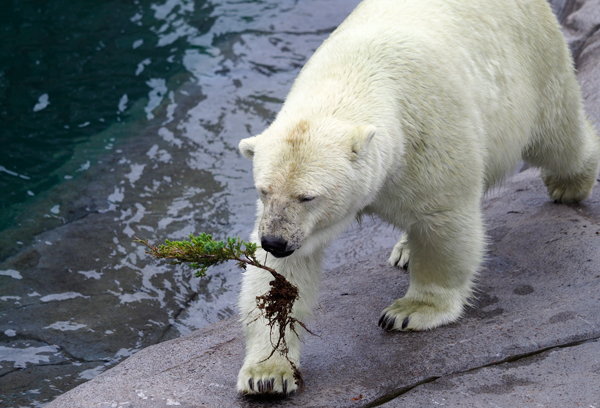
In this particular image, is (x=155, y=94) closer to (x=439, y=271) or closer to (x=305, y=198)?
(x=439, y=271)

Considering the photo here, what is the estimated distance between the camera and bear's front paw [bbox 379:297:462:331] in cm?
355

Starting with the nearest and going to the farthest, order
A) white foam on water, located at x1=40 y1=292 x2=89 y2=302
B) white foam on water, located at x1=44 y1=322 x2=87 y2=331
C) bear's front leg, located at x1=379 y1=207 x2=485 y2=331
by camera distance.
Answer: bear's front leg, located at x1=379 y1=207 x2=485 y2=331 → white foam on water, located at x1=44 y1=322 x2=87 y2=331 → white foam on water, located at x1=40 y1=292 x2=89 y2=302

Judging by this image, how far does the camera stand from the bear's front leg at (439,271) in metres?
3.39

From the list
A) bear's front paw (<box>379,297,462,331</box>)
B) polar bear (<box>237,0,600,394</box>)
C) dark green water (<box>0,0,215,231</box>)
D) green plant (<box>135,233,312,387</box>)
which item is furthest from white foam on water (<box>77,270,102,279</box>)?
bear's front paw (<box>379,297,462,331</box>)

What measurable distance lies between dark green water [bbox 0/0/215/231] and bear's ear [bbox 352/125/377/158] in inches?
149

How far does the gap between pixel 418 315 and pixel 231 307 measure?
5.26 ft

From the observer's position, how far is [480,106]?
11.8 feet

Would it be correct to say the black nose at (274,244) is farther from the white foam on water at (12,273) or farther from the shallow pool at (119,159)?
the white foam on water at (12,273)

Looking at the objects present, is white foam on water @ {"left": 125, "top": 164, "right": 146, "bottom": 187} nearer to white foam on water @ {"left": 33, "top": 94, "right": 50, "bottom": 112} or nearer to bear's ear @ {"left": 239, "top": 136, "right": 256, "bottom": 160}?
white foam on water @ {"left": 33, "top": 94, "right": 50, "bottom": 112}

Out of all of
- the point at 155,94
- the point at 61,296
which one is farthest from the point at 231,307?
the point at 155,94

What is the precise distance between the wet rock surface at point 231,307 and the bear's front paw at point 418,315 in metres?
0.05

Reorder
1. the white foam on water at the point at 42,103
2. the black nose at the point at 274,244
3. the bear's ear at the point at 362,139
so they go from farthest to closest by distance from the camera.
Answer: the white foam on water at the point at 42,103 < the bear's ear at the point at 362,139 < the black nose at the point at 274,244

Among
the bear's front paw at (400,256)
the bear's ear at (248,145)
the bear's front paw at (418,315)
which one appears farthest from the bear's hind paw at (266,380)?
the bear's front paw at (400,256)

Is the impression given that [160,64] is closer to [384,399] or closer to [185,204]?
[185,204]
